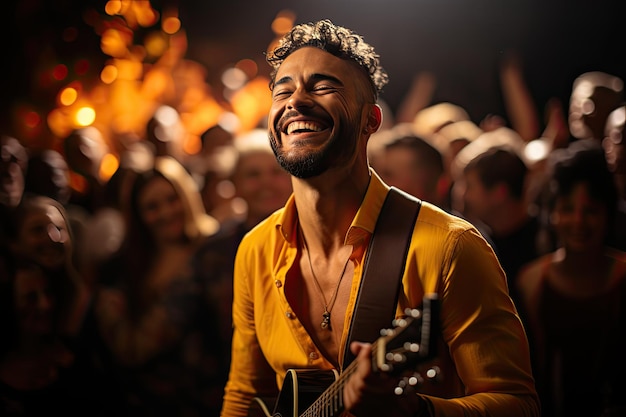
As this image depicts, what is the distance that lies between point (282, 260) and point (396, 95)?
3.05 m

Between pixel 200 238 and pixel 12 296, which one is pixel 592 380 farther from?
pixel 12 296

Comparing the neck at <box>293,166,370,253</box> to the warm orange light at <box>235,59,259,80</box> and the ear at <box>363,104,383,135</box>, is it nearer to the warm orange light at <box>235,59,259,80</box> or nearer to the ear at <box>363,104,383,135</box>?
the ear at <box>363,104,383,135</box>

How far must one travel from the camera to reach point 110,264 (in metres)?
4.53

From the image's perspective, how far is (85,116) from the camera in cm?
617

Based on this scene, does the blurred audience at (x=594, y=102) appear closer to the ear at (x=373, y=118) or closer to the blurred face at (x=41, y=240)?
the ear at (x=373, y=118)

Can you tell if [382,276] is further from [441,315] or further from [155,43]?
[155,43]

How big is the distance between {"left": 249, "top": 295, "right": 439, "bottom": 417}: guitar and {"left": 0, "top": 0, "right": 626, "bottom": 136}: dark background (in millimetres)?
2020

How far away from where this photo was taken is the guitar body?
2049 millimetres

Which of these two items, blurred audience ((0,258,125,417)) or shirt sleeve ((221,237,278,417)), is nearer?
shirt sleeve ((221,237,278,417))

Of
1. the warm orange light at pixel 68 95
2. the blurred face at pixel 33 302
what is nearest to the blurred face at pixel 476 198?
the blurred face at pixel 33 302

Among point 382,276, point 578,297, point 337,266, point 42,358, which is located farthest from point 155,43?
point 382,276

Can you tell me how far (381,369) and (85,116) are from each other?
5.17m

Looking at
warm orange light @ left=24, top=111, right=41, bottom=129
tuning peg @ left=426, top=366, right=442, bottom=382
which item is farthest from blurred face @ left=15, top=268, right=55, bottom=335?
tuning peg @ left=426, top=366, right=442, bottom=382

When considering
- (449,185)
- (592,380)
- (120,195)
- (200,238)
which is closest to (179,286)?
(200,238)
